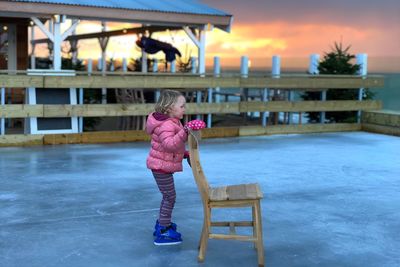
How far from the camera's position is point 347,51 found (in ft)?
50.8

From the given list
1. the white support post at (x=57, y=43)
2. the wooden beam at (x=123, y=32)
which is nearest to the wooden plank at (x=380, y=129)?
the wooden beam at (x=123, y=32)

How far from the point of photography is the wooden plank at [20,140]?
33.1 ft

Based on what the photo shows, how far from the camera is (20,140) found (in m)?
10.2

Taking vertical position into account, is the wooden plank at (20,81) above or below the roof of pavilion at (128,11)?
below

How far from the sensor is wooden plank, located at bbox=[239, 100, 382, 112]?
12562 millimetres

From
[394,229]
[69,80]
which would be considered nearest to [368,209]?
[394,229]

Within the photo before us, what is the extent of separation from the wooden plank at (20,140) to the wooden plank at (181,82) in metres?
0.86

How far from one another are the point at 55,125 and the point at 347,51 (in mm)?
8207

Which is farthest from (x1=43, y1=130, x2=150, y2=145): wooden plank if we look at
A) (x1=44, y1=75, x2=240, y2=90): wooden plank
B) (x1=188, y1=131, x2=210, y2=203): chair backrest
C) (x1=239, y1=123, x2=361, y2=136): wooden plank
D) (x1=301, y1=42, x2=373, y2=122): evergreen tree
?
(x1=188, y1=131, x2=210, y2=203): chair backrest

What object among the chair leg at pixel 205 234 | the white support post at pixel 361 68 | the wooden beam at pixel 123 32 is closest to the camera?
the chair leg at pixel 205 234

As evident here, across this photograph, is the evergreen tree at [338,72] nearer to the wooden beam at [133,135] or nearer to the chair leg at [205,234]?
the wooden beam at [133,135]

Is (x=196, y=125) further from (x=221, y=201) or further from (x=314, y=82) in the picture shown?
(x=314, y=82)

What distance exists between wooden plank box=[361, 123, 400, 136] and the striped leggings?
30.3ft

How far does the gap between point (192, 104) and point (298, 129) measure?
2.69 metres
